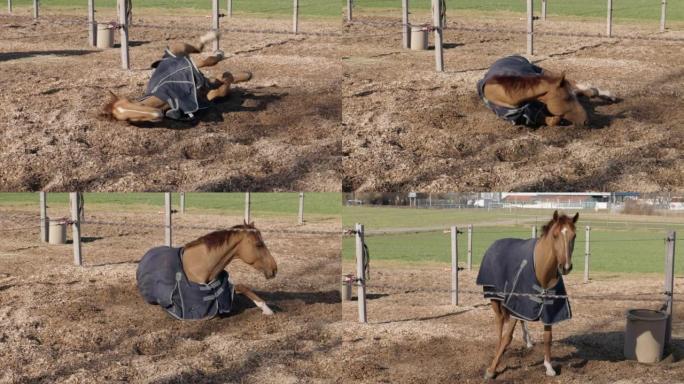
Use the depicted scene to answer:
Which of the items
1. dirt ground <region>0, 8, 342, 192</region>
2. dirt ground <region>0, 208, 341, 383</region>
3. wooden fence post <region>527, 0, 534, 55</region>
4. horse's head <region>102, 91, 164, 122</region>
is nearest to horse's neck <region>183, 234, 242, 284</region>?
dirt ground <region>0, 208, 341, 383</region>

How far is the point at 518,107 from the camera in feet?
32.2

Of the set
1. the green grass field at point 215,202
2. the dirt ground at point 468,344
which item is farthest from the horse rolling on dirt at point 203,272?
the green grass field at point 215,202

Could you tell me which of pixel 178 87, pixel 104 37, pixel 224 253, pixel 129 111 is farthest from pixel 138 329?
pixel 104 37

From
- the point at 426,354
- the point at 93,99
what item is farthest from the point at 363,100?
the point at 426,354

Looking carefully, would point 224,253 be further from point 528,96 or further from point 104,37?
point 104,37

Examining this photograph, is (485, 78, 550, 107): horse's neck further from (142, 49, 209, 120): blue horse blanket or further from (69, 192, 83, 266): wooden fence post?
(69, 192, 83, 266): wooden fence post

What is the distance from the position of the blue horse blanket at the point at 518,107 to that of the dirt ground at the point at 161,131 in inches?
72.4

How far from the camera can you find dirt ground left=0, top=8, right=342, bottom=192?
9.27 meters

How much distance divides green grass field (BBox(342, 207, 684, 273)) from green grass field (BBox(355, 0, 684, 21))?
15.7 ft

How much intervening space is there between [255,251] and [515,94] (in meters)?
3.36

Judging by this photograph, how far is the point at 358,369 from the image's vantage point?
788 centimetres

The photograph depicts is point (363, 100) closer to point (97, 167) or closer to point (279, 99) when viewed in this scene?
point (279, 99)

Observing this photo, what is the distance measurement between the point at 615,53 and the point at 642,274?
3.54 m

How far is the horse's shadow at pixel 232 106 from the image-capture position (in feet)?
33.8
